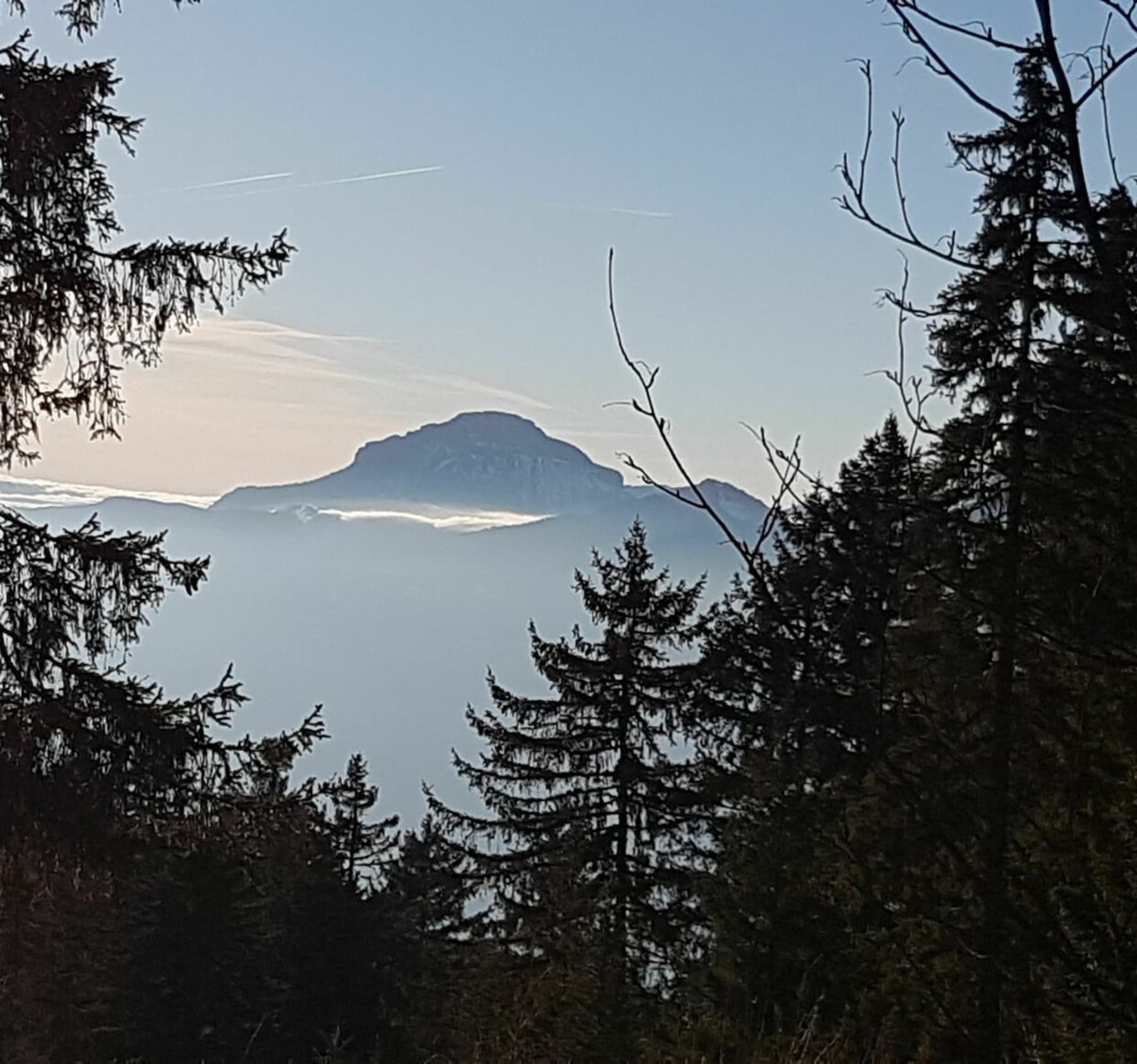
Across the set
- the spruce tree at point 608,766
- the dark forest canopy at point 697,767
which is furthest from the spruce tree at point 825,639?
the spruce tree at point 608,766

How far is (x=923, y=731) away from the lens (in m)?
2.09

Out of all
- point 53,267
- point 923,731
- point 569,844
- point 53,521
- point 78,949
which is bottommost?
point 78,949

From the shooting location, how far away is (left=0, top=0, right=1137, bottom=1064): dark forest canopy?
6.86ft

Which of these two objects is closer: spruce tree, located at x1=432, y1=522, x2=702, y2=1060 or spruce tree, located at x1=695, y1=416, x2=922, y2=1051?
spruce tree, located at x1=695, y1=416, x2=922, y2=1051

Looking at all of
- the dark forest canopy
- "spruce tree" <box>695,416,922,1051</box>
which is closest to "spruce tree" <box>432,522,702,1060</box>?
the dark forest canopy

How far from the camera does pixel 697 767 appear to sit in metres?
17.1

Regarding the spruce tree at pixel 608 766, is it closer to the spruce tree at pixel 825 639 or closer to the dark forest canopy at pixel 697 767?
the dark forest canopy at pixel 697 767

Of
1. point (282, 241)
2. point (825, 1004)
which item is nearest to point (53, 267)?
point (282, 241)

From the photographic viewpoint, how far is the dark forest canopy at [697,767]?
209 cm

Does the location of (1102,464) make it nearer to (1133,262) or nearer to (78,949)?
(1133,262)

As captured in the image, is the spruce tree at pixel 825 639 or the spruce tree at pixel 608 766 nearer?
the spruce tree at pixel 825 639

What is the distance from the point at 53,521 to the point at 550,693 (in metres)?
13.1

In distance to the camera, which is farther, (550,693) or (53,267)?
(550,693)

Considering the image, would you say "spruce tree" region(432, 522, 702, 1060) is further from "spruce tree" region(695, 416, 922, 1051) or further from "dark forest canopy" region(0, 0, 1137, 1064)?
"spruce tree" region(695, 416, 922, 1051)
